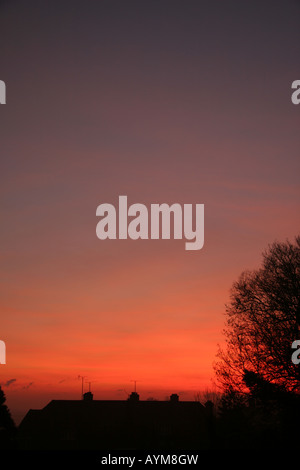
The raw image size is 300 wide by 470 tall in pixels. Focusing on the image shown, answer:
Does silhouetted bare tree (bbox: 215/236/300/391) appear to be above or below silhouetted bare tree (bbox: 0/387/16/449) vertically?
above

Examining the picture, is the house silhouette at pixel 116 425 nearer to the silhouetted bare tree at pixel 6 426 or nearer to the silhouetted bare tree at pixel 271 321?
the silhouetted bare tree at pixel 6 426

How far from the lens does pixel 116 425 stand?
7281cm

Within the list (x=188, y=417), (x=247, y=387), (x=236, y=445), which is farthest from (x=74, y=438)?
(x=247, y=387)

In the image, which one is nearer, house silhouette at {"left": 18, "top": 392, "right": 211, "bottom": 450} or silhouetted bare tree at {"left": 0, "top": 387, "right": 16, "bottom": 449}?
silhouetted bare tree at {"left": 0, "top": 387, "right": 16, "bottom": 449}

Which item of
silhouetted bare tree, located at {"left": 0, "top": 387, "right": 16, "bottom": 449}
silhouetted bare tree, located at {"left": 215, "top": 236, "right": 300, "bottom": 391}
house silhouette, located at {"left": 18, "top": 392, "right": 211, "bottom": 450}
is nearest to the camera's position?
silhouetted bare tree, located at {"left": 215, "top": 236, "right": 300, "bottom": 391}

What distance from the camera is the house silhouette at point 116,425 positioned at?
7062 centimetres

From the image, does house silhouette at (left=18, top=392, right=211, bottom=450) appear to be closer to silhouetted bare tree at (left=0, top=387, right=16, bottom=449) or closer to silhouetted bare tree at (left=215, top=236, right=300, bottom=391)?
silhouetted bare tree at (left=0, top=387, right=16, bottom=449)

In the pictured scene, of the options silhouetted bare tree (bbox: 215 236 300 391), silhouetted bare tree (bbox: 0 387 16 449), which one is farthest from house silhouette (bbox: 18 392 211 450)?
silhouetted bare tree (bbox: 215 236 300 391)

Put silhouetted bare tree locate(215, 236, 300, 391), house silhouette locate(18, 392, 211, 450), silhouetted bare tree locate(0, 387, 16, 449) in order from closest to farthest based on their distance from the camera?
silhouetted bare tree locate(215, 236, 300, 391)
silhouetted bare tree locate(0, 387, 16, 449)
house silhouette locate(18, 392, 211, 450)

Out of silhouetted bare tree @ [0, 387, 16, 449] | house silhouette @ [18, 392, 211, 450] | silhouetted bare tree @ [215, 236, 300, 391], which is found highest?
silhouetted bare tree @ [215, 236, 300, 391]

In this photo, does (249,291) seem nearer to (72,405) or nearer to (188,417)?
(188,417)

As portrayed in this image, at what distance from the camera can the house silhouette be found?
7062cm

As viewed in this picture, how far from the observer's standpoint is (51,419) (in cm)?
7519
